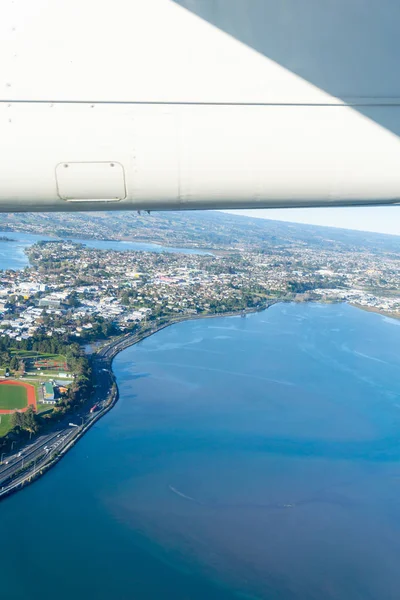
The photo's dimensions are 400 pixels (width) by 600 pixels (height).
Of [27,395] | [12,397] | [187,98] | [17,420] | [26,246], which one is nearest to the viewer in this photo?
[187,98]

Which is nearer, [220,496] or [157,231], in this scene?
[220,496]

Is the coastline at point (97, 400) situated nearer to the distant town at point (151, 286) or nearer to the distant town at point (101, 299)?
the distant town at point (101, 299)

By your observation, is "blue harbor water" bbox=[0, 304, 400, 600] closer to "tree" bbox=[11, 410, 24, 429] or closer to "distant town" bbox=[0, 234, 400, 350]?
"tree" bbox=[11, 410, 24, 429]

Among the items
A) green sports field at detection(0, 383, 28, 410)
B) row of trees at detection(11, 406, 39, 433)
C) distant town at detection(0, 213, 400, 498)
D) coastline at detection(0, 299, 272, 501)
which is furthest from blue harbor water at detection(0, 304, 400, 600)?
green sports field at detection(0, 383, 28, 410)

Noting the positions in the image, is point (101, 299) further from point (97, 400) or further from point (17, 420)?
point (17, 420)


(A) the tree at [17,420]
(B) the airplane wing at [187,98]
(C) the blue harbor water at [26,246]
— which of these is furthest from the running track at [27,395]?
(C) the blue harbor water at [26,246]

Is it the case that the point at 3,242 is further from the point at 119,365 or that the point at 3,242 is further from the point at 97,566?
the point at 97,566

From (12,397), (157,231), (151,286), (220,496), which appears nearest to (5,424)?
(12,397)
